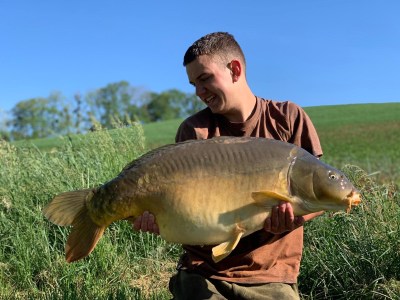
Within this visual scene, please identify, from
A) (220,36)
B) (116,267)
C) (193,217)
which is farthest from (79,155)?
(193,217)

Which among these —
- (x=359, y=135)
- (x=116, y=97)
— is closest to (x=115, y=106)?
(x=116, y=97)

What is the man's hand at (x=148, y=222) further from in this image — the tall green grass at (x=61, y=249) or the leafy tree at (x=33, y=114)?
the leafy tree at (x=33, y=114)

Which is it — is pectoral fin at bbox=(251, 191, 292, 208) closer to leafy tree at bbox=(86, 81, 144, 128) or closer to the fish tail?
the fish tail

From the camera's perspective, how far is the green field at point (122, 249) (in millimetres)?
3352

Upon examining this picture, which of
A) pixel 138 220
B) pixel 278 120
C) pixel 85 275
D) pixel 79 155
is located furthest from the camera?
pixel 79 155

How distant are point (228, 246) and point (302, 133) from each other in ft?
2.55

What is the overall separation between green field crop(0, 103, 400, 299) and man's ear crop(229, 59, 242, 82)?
4.96 ft

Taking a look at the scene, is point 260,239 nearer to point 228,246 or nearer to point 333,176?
point 228,246

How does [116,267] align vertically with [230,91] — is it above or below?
below

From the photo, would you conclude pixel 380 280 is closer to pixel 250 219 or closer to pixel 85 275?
pixel 250 219

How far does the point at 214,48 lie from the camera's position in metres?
2.53

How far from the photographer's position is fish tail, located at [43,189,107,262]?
2.19 m

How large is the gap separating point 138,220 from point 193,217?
0.87 ft

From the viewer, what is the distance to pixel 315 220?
13.2 ft
